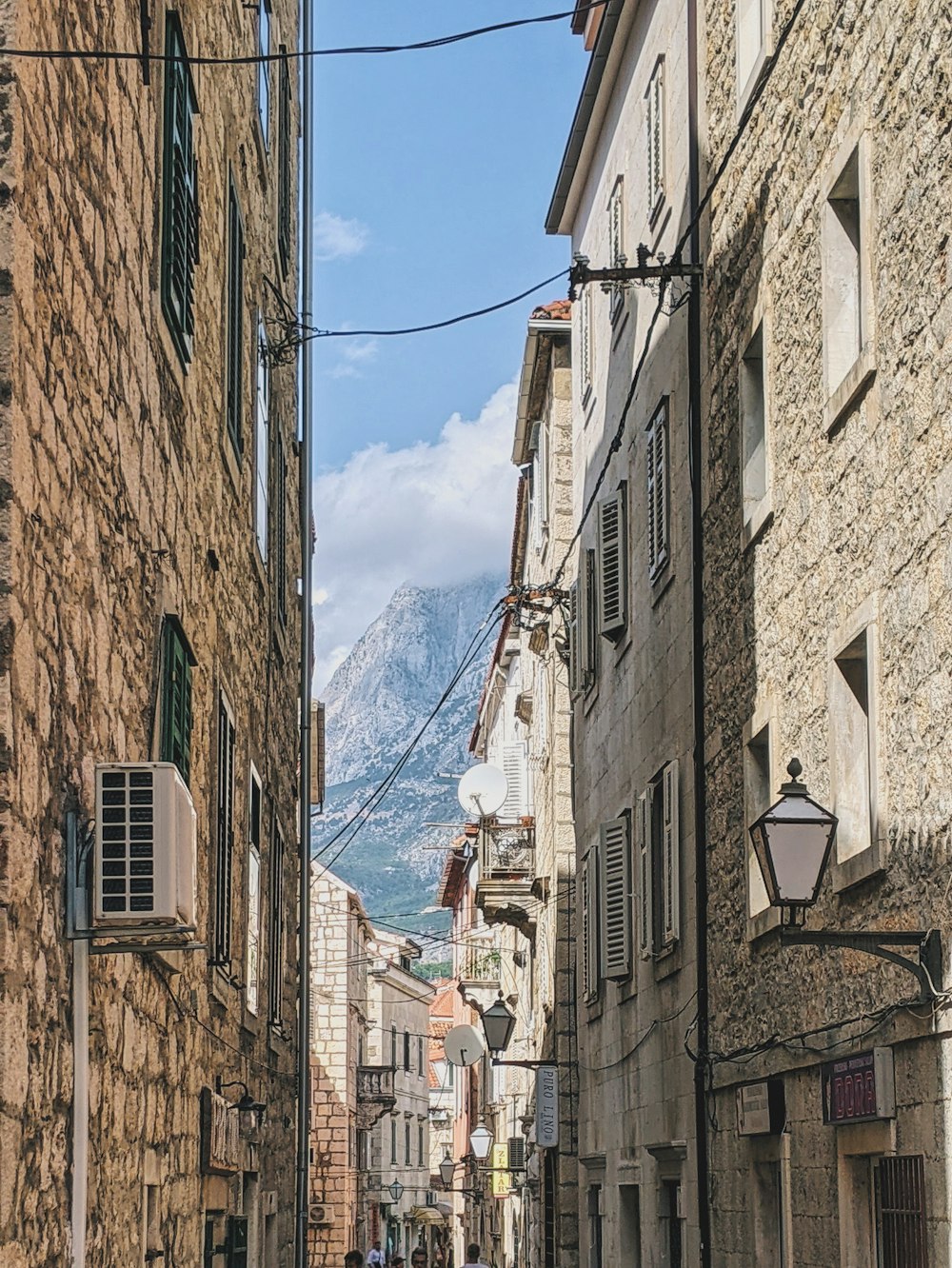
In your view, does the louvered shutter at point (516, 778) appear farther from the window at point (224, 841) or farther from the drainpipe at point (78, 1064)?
the drainpipe at point (78, 1064)

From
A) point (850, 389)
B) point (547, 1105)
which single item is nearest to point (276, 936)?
point (547, 1105)

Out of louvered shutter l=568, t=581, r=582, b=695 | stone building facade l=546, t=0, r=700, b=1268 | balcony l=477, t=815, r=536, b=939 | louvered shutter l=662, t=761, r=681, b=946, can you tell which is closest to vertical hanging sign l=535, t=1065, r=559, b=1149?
stone building facade l=546, t=0, r=700, b=1268

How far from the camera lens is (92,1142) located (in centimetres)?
702

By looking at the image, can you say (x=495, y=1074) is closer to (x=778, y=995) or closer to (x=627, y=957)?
(x=627, y=957)

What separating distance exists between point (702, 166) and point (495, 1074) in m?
35.0

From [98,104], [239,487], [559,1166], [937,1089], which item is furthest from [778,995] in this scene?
[559,1166]

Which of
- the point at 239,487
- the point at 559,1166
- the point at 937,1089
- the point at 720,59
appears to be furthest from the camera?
the point at 559,1166

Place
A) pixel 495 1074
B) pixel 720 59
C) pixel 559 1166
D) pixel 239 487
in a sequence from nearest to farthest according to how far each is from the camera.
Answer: pixel 239 487 < pixel 720 59 < pixel 559 1166 < pixel 495 1074

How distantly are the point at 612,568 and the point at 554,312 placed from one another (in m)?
8.36

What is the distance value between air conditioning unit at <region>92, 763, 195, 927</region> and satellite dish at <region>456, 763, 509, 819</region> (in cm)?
2191

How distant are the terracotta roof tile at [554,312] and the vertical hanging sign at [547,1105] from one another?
9.84m

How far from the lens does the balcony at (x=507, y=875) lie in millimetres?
29609

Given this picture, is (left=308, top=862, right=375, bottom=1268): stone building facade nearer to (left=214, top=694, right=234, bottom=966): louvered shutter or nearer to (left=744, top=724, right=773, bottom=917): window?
(left=214, top=694, right=234, bottom=966): louvered shutter

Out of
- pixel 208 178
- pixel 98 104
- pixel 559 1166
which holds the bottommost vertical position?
pixel 559 1166
